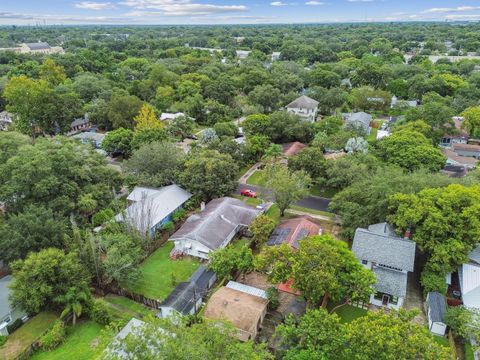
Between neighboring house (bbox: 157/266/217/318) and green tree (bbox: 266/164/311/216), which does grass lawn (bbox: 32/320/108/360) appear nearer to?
neighboring house (bbox: 157/266/217/318)

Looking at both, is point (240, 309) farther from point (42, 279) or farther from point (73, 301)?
point (42, 279)

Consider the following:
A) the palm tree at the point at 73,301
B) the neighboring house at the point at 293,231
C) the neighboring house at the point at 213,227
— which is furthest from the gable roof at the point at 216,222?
the palm tree at the point at 73,301

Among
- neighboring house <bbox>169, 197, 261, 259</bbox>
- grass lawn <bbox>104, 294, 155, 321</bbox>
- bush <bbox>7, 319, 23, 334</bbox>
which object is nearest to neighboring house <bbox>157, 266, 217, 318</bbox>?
grass lawn <bbox>104, 294, 155, 321</bbox>

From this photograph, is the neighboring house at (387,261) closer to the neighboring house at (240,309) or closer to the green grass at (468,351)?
the green grass at (468,351)

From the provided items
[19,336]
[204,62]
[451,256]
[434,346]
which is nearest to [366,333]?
[434,346]

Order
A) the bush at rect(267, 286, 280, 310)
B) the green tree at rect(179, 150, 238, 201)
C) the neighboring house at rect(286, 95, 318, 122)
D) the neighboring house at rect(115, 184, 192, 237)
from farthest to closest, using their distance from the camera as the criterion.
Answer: the neighboring house at rect(286, 95, 318, 122)
the green tree at rect(179, 150, 238, 201)
the neighboring house at rect(115, 184, 192, 237)
the bush at rect(267, 286, 280, 310)

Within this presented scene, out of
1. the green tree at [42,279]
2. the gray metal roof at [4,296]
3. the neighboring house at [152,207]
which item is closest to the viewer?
the green tree at [42,279]
